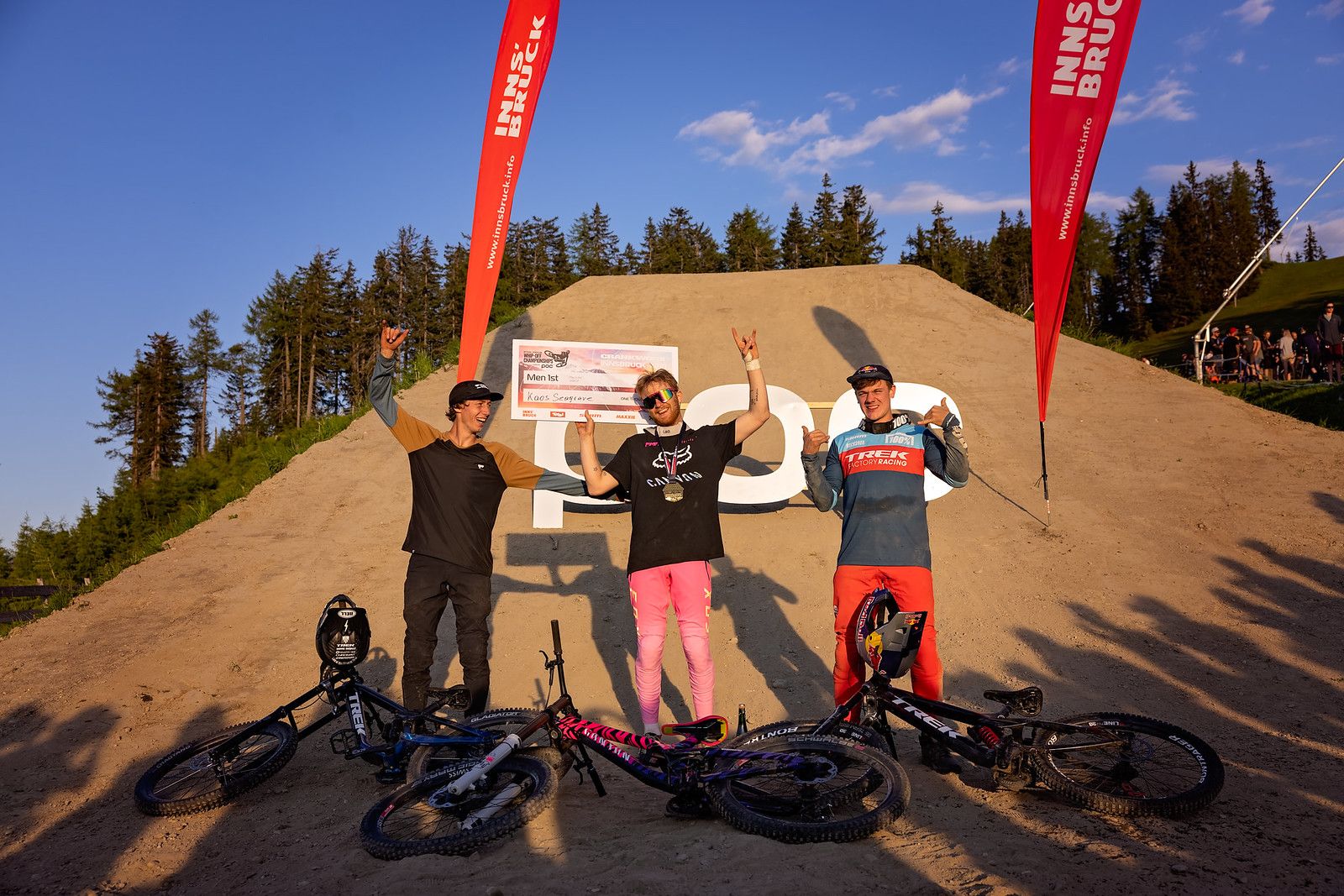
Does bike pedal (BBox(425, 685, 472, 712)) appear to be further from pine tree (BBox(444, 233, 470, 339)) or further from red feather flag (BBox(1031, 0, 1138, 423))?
pine tree (BBox(444, 233, 470, 339))

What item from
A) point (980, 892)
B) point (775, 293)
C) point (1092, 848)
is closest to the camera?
point (980, 892)

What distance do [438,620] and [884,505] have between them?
2876 millimetres

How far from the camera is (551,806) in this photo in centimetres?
426

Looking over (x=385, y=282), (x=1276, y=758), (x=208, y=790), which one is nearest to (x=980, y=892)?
(x=1276, y=758)

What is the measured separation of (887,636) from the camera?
4.36 meters

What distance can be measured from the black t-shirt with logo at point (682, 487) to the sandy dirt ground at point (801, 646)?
138cm

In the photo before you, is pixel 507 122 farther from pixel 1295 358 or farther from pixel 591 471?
pixel 1295 358

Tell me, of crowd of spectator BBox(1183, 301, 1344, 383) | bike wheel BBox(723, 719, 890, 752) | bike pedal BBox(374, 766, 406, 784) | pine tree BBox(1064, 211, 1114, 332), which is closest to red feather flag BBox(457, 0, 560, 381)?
bike pedal BBox(374, 766, 406, 784)

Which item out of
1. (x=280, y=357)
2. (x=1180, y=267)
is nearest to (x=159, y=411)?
(x=280, y=357)

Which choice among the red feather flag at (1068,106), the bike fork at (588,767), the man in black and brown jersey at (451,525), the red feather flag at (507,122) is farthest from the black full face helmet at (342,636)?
the red feather flag at (1068,106)

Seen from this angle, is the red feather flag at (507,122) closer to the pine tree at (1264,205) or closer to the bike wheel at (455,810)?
the bike wheel at (455,810)

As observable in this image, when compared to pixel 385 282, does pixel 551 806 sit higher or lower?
lower

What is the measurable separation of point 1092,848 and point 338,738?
4.01 meters

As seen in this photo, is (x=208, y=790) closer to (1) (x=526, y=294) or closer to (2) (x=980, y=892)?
(2) (x=980, y=892)
